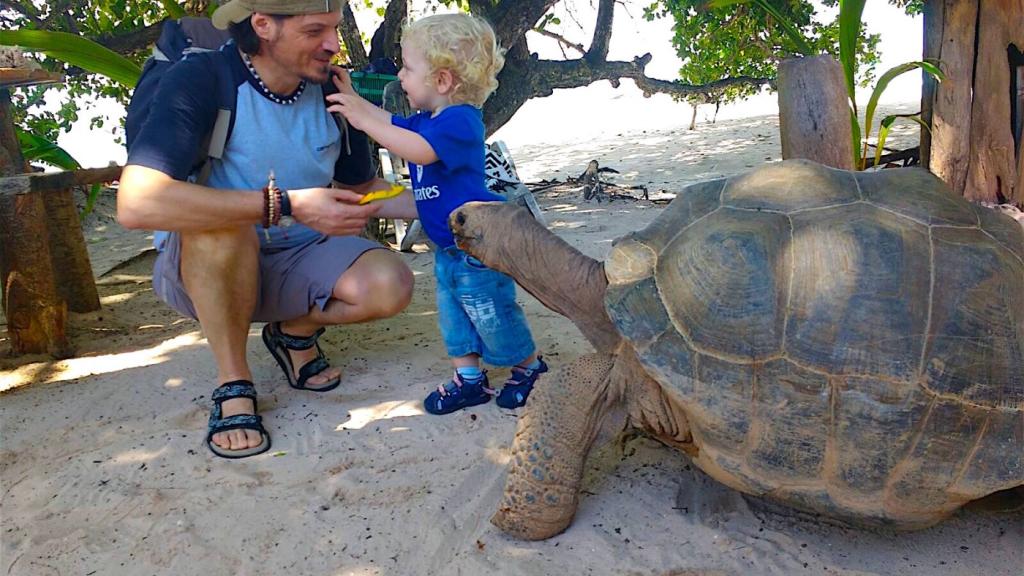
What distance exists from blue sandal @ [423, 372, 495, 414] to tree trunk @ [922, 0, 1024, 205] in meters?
2.08

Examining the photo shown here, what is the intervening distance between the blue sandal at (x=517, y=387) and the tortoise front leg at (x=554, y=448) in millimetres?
560

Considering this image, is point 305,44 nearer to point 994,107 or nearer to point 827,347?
point 827,347

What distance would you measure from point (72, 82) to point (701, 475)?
6382 mm

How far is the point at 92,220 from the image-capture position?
693 centimetres

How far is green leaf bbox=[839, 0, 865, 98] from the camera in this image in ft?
11.3

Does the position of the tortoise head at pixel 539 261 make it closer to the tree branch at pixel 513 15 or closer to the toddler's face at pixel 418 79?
the toddler's face at pixel 418 79

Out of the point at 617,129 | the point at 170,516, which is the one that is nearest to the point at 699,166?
the point at 617,129

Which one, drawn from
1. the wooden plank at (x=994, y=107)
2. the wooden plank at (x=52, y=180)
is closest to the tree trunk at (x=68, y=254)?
the wooden plank at (x=52, y=180)

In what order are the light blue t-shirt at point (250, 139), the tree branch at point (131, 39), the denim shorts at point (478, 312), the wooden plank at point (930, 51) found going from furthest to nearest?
the tree branch at point (131, 39), the wooden plank at point (930, 51), the denim shorts at point (478, 312), the light blue t-shirt at point (250, 139)

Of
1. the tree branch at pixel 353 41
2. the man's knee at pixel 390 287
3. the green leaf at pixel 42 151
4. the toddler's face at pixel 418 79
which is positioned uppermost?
the tree branch at pixel 353 41

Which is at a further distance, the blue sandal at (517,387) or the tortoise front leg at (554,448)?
the blue sandal at (517,387)

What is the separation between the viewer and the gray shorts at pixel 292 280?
3.08 meters

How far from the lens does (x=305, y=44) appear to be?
8.98 feet

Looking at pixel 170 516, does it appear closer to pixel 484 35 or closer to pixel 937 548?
pixel 484 35
